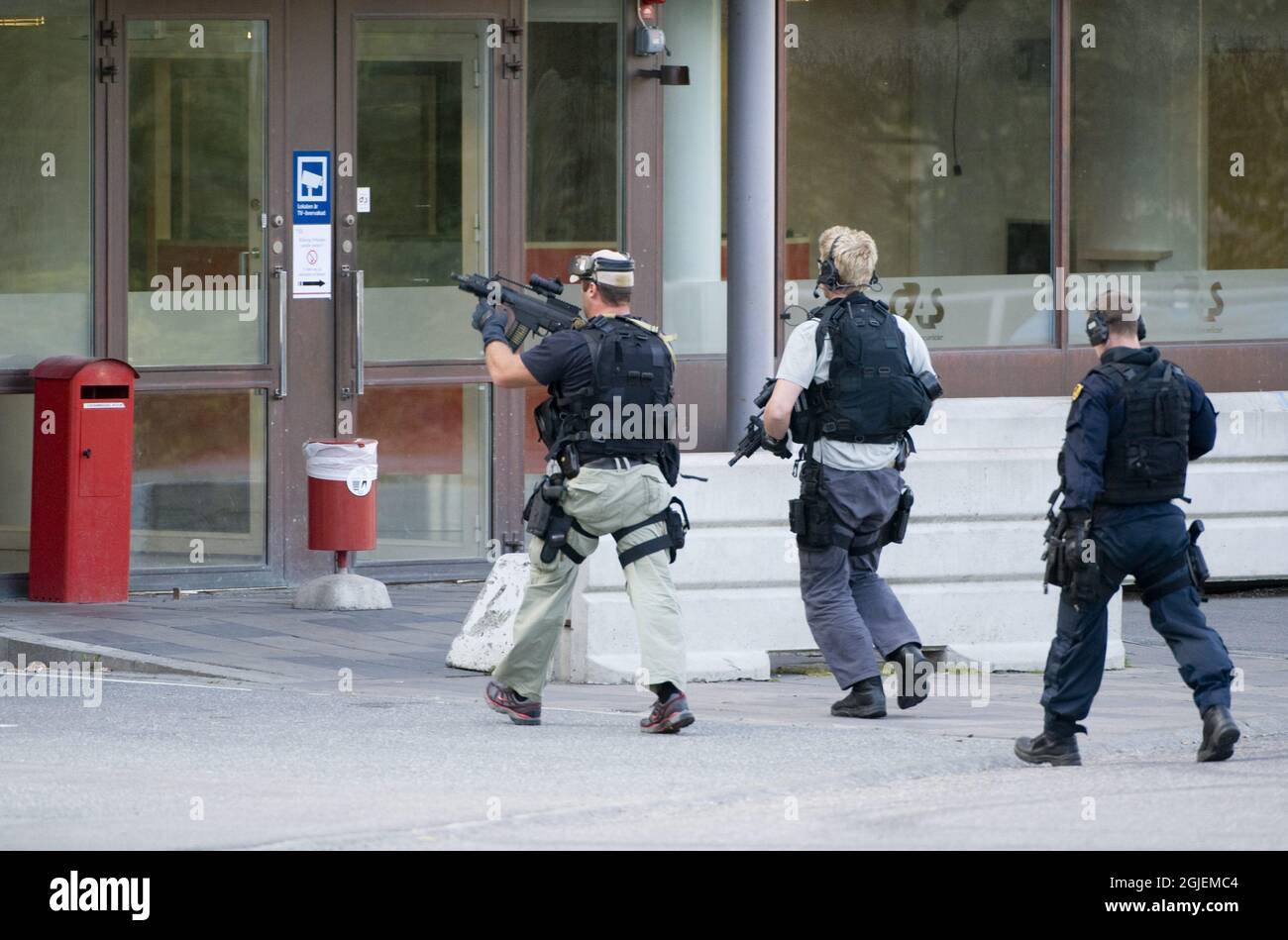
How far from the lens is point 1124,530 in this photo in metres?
7.64

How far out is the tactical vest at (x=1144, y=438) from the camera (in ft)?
24.9

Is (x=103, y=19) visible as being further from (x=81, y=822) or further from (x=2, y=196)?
(x=81, y=822)

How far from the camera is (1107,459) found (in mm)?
7629

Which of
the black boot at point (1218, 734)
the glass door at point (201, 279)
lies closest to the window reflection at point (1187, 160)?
the glass door at point (201, 279)

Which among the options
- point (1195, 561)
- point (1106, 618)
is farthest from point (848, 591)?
point (1195, 561)

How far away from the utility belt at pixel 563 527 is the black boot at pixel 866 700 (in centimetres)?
95

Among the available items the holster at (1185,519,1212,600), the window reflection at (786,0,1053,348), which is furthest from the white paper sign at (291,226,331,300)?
the holster at (1185,519,1212,600)

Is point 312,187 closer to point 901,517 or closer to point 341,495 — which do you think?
point 341,495

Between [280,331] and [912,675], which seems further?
[280,331]

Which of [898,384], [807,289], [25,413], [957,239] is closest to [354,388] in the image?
[25,413]

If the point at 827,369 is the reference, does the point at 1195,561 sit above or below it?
below

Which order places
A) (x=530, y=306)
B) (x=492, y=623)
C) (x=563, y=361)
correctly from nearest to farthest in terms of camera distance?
1. (x=563, y=361)
2. (x=530, y=306)
3. (x=492, y=623)

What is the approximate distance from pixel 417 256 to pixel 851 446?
503cm

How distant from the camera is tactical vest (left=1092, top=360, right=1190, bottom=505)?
24.9ft
